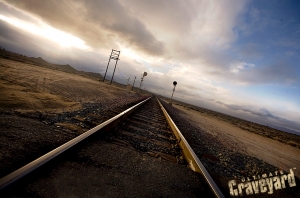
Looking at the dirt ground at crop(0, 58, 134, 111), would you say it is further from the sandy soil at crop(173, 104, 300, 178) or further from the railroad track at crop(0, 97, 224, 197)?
the sandy soil at crop(173, 104, 300, 178)

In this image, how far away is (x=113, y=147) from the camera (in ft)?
8.31

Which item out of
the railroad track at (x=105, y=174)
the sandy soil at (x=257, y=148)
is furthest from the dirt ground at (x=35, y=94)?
the sandy soil at (x=257, y=148)

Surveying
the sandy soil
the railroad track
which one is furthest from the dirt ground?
the sandy soil

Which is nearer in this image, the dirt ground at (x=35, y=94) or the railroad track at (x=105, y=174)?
the railroad track at (x=105, y=174)

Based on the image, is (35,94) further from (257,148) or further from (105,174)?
(257,148)

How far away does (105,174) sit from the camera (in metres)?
1.73

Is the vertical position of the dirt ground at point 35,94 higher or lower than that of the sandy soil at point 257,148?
higher

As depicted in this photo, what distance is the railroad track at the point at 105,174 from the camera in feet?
4.26

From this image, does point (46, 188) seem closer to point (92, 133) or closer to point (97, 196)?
point (97, 196)

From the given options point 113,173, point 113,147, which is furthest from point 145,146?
point 113,173

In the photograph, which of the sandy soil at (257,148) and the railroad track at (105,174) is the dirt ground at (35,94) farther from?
the sandy soil at (257,148)

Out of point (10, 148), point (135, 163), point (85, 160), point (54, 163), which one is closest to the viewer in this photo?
point (54, 163)

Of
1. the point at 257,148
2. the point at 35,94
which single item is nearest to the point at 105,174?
the point at 35,94

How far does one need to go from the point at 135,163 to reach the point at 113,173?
1.51 ft
